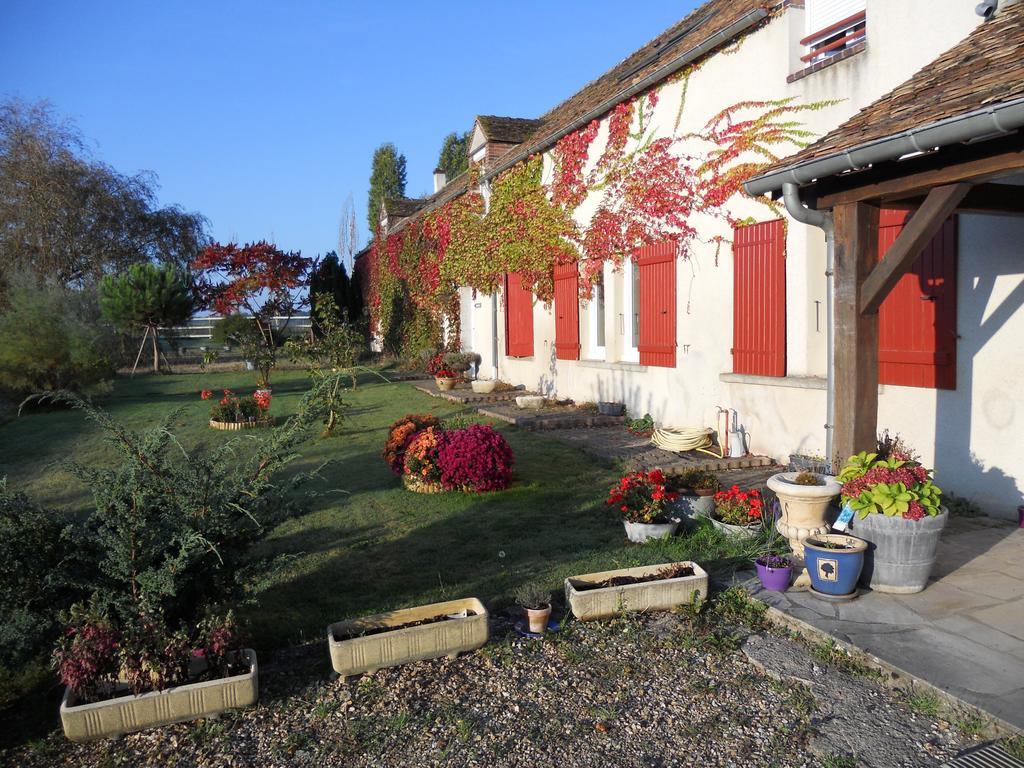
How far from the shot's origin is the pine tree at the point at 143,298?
66.3 ft

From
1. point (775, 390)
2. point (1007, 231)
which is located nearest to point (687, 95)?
point (775, 390)

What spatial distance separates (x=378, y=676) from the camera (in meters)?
3.61

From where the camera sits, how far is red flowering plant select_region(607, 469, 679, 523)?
5.56 m

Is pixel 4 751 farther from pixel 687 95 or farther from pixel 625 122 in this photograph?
pixel 625 122

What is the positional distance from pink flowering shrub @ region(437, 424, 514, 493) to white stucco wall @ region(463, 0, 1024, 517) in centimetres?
288

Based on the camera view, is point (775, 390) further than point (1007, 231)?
Yes

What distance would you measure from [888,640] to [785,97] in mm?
5651

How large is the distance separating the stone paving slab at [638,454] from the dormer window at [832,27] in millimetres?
4022

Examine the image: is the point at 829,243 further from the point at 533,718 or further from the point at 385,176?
the point at 385,176

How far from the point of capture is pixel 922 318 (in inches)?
241

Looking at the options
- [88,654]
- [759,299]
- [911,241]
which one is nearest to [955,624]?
[911,241]

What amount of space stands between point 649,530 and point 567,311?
700cm

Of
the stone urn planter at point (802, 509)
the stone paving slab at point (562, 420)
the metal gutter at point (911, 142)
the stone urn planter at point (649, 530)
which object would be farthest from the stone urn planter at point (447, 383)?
the stone urn planter at point (802, 509)

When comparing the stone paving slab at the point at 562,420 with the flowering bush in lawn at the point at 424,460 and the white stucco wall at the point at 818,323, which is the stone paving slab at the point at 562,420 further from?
the flowering bush in lawn at the point at 424,460
